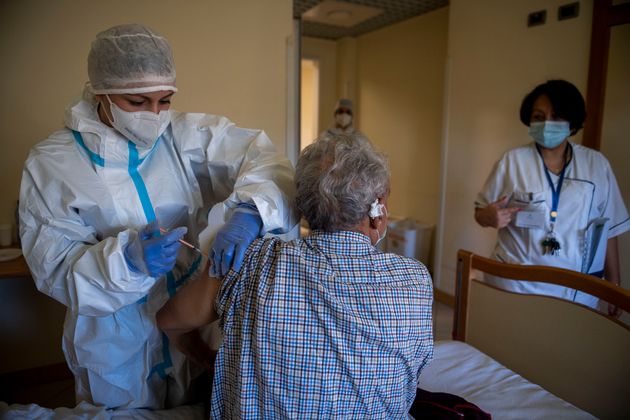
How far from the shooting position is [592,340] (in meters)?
1.25

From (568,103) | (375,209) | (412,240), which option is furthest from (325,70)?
(375,209)

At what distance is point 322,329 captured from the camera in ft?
2.78

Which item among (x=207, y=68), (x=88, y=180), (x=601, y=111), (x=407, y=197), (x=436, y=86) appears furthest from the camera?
(x=407, y=197)

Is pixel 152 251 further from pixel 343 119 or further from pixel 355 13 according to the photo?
pixel 355 13

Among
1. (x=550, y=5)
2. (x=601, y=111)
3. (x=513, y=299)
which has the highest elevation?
(x=550, y=5)

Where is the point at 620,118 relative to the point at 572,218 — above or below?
above

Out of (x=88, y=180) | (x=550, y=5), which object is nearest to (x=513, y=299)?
(x=88, y=180)

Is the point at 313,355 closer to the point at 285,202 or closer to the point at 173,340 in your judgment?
the point at 285,202

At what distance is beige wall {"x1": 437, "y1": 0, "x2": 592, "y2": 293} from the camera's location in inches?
96.4

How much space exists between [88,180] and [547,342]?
1.49m

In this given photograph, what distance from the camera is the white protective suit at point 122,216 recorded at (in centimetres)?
97

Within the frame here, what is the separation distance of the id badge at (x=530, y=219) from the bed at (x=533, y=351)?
1.32 feet

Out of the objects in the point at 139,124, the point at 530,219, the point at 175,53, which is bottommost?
the point at 530,219

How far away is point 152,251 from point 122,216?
244mm
